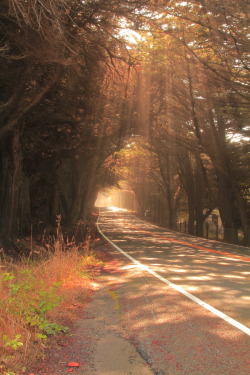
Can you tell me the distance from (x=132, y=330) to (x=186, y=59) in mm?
15255

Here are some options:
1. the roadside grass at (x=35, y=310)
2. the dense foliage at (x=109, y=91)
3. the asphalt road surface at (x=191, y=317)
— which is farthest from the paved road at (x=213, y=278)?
the dense foliage at (x=109, y=91)

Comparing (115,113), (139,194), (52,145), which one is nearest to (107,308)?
(52,145)

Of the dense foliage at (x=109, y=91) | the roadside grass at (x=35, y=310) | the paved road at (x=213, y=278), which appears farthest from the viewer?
the dense foliage at (x=109, y=91)

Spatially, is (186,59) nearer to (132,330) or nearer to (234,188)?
(234,188)

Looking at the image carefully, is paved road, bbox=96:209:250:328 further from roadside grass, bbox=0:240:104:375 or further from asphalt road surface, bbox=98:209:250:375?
roadside grass, bbox=0:240:104:375

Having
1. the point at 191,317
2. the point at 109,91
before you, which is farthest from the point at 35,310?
the point at 109,91

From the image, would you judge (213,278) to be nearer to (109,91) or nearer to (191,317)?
(191,317)

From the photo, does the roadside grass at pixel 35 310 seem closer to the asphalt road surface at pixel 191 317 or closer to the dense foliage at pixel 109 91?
the asphalt road surface at pixel 191 317

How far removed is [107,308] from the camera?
21.9 feet

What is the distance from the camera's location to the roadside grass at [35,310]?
4172 millimetres

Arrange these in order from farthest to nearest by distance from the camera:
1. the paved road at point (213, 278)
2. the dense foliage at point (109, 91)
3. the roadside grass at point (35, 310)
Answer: the dense foliage at point (109, 91) → the paved road at point (213, 278) → the roadside grass at point (35, 310)

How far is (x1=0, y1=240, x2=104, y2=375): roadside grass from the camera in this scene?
417 centimetres

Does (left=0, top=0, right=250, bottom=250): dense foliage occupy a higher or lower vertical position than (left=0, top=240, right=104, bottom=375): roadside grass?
higher

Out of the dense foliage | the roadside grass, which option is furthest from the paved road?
the dense foliage
